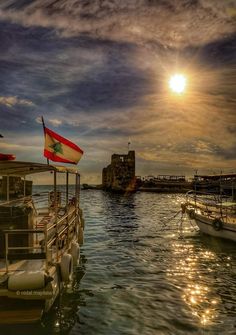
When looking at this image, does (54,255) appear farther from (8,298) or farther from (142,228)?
(142,228)

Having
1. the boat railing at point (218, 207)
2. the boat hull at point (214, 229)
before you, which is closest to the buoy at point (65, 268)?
the boat hull at point (214, 229)

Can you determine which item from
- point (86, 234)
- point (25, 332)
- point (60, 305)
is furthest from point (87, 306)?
point (86, 234)

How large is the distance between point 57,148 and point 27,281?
437cm

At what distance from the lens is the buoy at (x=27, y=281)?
26.6 feet

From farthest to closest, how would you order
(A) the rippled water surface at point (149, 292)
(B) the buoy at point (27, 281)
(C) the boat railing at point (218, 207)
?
(C) the boat railing at point (218, 207) < (A) the rippled water surface at point (149, 292) < (B) the buoy at point (27, 281)

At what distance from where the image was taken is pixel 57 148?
1078cm

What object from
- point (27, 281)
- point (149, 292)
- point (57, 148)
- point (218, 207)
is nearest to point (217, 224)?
point (218, 207)

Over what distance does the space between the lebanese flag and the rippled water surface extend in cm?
484

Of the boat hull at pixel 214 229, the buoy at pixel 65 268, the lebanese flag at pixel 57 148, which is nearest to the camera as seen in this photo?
the buoy at pixel 65 268

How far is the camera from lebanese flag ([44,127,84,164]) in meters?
10.6

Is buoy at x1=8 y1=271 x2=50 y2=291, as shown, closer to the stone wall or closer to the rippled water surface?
the rippled water surface

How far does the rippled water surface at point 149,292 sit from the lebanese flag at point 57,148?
484 cm

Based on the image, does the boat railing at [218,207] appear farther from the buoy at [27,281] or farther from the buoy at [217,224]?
the buoy at [27,281]

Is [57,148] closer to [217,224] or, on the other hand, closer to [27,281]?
[27,281]
